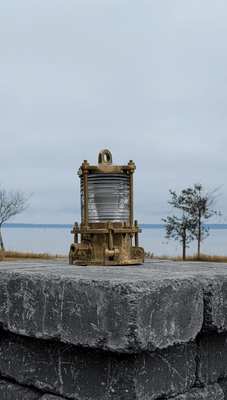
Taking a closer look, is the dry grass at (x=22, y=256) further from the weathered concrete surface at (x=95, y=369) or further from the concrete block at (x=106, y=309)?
the concrete block at (x=106, y=309)

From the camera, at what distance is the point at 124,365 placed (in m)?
2.46

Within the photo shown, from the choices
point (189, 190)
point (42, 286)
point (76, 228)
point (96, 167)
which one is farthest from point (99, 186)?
point (189, 190)

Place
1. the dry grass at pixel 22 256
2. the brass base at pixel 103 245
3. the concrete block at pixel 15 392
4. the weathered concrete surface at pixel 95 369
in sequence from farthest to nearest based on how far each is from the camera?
the dry grass at pixel 22 256 → the brass base at pixel 103 245 → the concrete block at pixel 15 392 → the weathered concrete surface at pixel 95 369

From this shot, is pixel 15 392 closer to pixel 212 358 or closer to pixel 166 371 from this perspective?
pixel 166 371

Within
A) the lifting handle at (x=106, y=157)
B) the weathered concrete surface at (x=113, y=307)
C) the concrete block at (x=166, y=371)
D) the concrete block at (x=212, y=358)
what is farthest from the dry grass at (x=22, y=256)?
the concrete block at (x=166, y=371)

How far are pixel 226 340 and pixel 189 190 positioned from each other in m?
15.3

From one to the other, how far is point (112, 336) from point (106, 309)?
0.14 m

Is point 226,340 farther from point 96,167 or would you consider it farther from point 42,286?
point 96,167

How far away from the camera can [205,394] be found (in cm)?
287

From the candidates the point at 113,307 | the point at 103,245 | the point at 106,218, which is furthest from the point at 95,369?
the point at 106,218

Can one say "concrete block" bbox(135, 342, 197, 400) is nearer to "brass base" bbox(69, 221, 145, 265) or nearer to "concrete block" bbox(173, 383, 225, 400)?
"concrete block" bbox(173, 383, 225, 400)

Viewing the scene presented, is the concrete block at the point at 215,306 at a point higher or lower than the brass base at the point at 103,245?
lower

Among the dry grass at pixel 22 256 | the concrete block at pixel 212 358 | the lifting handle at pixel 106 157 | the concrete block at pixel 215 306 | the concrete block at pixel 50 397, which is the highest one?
the lifting handle at pixel 106 157

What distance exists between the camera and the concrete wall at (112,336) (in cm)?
235
